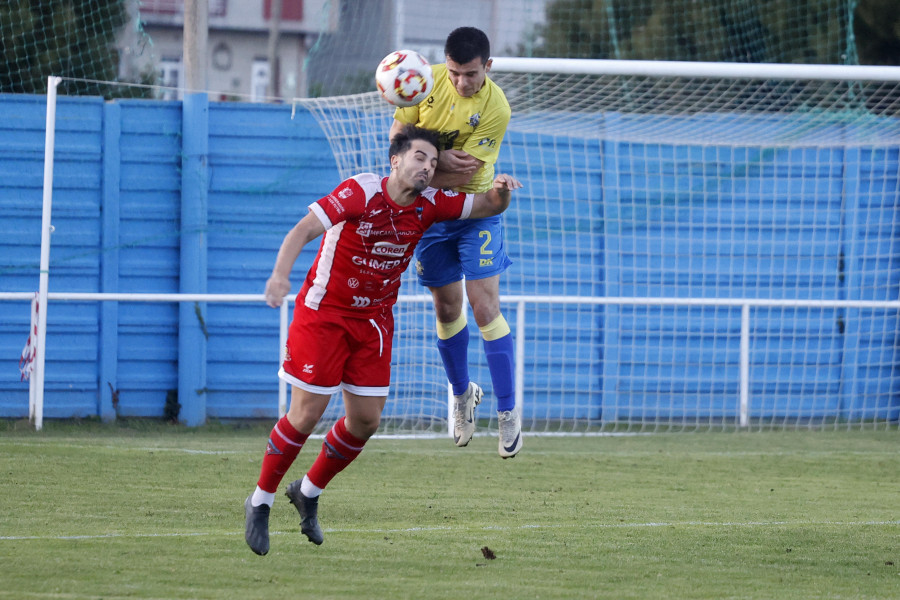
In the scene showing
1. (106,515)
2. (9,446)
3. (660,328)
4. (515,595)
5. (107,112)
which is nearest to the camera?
(515,595)

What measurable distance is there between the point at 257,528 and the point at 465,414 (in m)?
1.75

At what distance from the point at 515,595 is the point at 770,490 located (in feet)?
11.5

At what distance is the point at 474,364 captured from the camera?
11695 millimetres

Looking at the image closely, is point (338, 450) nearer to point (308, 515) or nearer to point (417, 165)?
point (308, 515)

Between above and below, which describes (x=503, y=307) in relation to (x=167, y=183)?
below

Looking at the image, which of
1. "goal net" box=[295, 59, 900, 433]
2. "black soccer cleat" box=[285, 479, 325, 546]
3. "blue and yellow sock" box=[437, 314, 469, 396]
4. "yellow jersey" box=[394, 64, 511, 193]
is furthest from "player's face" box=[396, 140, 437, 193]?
"goal net" box=[295, 59, 900, 433]

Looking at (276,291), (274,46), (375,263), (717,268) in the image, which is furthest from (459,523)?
(274,46)

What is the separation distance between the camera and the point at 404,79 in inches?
216

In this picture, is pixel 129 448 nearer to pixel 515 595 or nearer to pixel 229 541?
pixel 229 541

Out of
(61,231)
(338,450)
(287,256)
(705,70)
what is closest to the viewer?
(287,256)

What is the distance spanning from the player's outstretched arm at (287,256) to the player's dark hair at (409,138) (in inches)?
23.1

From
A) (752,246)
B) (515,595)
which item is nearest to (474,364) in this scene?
(752,246)

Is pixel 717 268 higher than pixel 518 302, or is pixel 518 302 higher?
pixel 717 268

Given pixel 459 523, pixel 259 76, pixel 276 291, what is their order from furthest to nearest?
pixel 259 76 → pixel 459 523 → pixel 276 291
